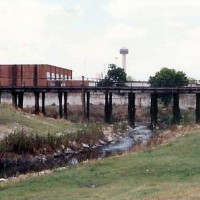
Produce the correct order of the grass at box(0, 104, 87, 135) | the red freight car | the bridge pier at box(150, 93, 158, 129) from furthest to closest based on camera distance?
the red freight car → the bridge pier at box(150, 93, 158, 129) → the grass at box(0, 104, 87, 135)

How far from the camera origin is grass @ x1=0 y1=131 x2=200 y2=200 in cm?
1980

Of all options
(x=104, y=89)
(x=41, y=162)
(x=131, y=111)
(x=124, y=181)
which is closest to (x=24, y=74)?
(x=104, y=89)

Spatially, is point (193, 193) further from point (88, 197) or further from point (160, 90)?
point (160, 90)

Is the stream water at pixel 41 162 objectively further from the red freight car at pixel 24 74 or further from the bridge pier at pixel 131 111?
the red freight car at pixel 24 74

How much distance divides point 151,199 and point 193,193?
1.21 meters

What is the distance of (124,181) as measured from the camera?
22938 millimetres

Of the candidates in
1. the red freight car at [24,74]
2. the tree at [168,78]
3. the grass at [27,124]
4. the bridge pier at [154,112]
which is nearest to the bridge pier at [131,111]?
the bridge pier at [154,112]

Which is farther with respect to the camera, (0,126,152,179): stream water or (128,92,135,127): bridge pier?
(128,92,135,127): bridge pier

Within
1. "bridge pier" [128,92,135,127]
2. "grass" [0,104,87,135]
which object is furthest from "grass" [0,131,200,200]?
"bridge pier" [128,92,135,127]

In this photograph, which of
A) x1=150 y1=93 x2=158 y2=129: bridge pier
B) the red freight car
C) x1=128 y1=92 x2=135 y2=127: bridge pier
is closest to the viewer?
x1=150 y1=93 x2=158 y2=129: bridge pier

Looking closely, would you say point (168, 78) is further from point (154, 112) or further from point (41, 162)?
point (41, 162)

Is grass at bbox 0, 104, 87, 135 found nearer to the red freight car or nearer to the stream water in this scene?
the stream water

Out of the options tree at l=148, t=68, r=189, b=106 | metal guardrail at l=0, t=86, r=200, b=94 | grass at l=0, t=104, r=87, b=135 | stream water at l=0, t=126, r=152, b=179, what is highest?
tree at l=148, t=68, r=189, b=106

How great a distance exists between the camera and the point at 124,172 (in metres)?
25.2
